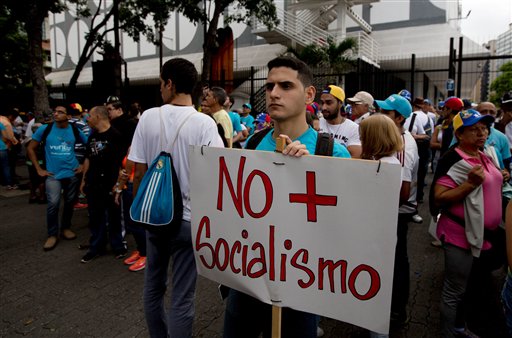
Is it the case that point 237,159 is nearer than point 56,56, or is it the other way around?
point 237,159

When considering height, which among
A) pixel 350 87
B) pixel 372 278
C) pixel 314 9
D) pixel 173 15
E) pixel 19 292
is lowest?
pixel 19 292

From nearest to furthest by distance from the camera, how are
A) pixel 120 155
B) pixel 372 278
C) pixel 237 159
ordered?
1. pixel 372 278
2. pixel 237 159
3. pixel 120 155

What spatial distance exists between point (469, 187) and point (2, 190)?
10.1 metres

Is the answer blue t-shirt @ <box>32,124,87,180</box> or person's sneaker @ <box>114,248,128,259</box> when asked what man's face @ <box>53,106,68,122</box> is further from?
person's sneaker @ <box>114,248,128,259</box>

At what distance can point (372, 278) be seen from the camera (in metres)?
1.51

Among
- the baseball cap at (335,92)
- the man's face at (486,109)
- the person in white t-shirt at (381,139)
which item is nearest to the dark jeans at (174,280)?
the person in white t-shirt at (381,139)

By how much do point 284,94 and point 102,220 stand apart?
3.63m

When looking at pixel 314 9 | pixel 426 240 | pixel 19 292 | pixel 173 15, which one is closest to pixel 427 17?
pixel 314 9

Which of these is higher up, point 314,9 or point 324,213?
point 314,9

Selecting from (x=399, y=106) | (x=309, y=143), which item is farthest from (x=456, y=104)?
(x=309, y=143)

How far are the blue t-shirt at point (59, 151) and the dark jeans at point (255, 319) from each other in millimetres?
4107

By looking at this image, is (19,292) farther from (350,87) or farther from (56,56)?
(56,56)

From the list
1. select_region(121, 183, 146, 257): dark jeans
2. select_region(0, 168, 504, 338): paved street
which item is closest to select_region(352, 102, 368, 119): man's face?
select_region(0, 168, 504, 338): paved street

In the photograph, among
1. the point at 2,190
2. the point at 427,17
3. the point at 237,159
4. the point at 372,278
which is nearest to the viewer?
the point at 372,278
